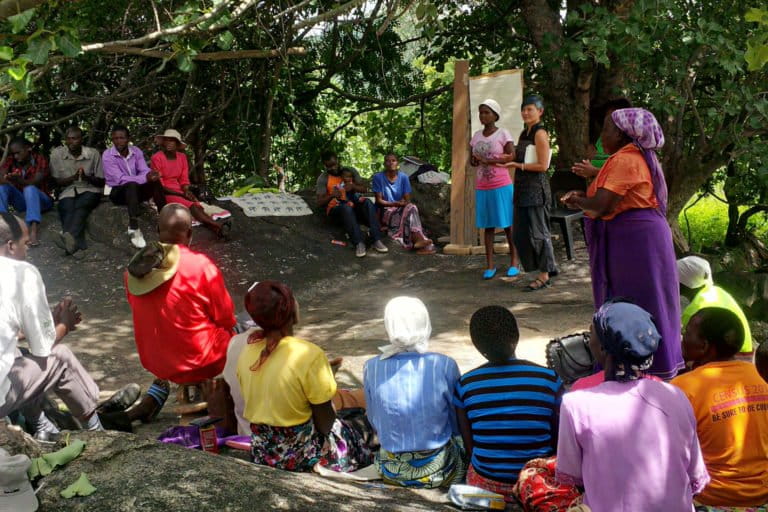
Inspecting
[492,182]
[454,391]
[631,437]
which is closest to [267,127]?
[492,182]

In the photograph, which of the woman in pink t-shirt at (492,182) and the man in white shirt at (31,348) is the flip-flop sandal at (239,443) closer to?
the man in white shirt at (31,348)

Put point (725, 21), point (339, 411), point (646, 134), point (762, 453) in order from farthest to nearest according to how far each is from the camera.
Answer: point (725, 21), point (339, 411), point (646, 134), point (762, 453)

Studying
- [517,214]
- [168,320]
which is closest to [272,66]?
[517,214]

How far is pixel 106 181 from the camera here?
29.2 ft

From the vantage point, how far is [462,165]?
908cm

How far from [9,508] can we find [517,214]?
16.2ft

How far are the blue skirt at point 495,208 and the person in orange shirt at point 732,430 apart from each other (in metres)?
4.61

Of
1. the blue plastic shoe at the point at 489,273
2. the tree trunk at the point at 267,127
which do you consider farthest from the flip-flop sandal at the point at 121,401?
the tree trunk at the point at 267,127

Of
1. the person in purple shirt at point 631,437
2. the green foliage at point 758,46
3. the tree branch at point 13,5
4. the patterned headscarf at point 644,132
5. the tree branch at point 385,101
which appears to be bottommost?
the person in purple shirt at point 631,437

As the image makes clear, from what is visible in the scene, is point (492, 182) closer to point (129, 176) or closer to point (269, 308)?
point (129, 176)

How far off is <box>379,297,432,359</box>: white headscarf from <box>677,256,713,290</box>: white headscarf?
157 cm

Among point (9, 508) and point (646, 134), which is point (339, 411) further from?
point (646, 134)

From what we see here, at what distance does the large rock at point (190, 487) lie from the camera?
310 cm

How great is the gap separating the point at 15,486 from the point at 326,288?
558 cm
